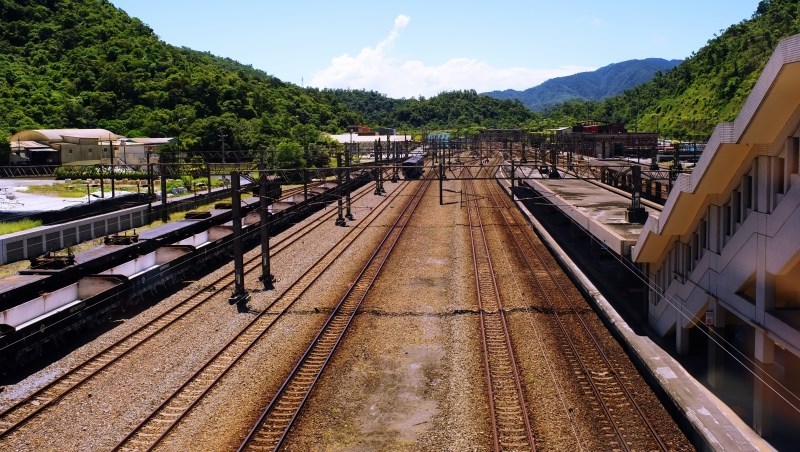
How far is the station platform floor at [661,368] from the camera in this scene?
1162 cm

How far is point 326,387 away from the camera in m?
14.5

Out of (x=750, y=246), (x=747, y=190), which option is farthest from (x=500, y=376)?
(x=747, y=190)

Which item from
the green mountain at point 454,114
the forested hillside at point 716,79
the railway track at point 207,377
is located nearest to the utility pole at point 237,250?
the railway track at point 207,377

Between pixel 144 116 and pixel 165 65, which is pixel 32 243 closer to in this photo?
pixel 144 116

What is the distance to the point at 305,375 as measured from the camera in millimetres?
15242

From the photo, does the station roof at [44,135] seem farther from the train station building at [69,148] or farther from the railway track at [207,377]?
the railway track at [207,377]

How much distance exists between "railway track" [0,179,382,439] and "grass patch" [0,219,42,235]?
13.8 meters

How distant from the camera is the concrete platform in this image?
20.2m

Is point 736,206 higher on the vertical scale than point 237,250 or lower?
higher

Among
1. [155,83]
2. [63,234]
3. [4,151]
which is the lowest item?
[63,234]

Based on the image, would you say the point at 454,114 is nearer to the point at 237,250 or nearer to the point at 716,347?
the point at 237,250

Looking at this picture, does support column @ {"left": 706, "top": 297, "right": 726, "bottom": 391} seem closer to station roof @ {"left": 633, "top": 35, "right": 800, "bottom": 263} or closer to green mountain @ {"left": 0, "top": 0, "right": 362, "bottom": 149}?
station roof @ {"left": 633, "top": 35, "right": 800, "bottom": 263}

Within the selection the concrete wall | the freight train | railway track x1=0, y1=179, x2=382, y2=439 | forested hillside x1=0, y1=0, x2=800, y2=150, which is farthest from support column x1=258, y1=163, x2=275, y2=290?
forested hillside x1=0, y1=0, x2=800, y2=150

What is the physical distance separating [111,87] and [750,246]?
288ft
